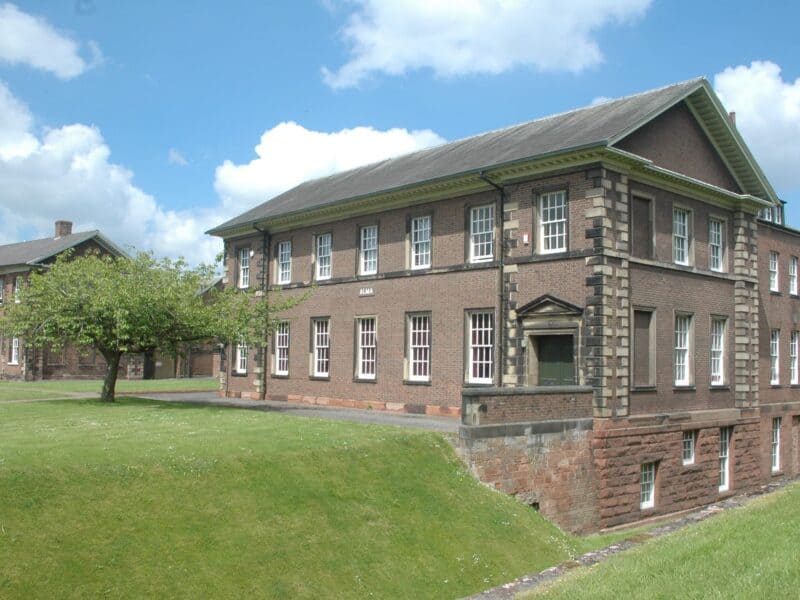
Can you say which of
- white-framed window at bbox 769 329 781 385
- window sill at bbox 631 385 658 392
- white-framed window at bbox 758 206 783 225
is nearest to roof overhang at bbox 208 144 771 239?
window sill at bbox 631 385 658 392

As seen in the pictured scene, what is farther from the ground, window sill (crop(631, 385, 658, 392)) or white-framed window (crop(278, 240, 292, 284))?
white-framed window (crop(278, 240, 292, 284))

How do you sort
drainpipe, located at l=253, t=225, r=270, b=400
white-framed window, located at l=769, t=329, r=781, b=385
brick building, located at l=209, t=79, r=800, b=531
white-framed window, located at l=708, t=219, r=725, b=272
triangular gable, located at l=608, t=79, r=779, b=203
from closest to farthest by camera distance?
brick building, located at l=209, t=79, r=800, b=531 < triangular gable, located at l=608, t=79, r=779, b=203 < white-framed window, located at l=708, t=219, r=725, b=272 < white-framed window, located at l=769, t=329, r=781, b=385 < drainpipe, located at l=253, t=225, r=270, b=400

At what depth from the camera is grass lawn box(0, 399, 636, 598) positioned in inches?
434

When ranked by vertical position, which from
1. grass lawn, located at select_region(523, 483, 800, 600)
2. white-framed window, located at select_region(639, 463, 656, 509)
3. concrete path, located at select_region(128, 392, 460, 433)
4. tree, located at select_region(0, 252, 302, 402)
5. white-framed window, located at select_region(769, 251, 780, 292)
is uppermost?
white-framed window, located at select_region(769, 251, 780, 292)

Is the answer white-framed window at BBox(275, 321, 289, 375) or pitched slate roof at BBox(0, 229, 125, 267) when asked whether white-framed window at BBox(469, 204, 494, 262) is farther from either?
pitched slate roof at BBox(0, 229, 125, 267)

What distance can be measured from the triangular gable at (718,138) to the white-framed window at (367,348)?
10334 mm

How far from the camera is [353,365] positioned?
28.1 meters

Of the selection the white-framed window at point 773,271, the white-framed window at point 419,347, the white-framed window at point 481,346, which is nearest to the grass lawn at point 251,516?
the white-framed window at point 481,346

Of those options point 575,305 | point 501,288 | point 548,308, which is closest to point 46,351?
point 501,288

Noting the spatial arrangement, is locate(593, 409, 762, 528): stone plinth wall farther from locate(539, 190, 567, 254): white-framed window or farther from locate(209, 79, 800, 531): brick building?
locate(539, 190, 567, 254): white-framed window

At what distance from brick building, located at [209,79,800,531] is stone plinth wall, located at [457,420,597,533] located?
0.15 ft

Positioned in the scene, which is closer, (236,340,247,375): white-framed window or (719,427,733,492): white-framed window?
(719,427,733,492): white-framed window

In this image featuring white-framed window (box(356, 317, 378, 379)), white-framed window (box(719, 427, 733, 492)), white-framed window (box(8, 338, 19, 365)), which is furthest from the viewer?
white-framed window (box(8, 338, 19, 365))

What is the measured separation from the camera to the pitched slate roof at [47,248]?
161 feet
